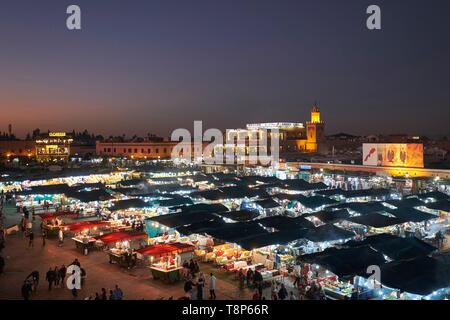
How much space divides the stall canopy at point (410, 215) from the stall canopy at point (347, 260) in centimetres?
576

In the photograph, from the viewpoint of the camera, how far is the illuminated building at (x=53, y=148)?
70.4 meters

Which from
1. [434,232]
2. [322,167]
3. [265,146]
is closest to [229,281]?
[434,232]

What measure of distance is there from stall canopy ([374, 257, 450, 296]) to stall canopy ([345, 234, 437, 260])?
131cm

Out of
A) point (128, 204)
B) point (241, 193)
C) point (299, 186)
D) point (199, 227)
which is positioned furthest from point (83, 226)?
point (299, 186)

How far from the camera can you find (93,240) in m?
14.4

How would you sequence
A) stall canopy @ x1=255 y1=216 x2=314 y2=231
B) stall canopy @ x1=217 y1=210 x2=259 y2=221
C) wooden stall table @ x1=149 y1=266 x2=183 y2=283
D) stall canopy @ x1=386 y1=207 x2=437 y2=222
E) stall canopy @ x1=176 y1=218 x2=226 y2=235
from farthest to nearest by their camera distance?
stall canopy @ x1=217 y1=210 x2=259 y2=221 → stall canopy @ x1=386 y1=207 x2=437 y2=222 → stall canopy @ x1=255 y1=216 x2=314 y2=231 → stall canopy @ x1=176 y1=218 x2=226 y2=235 → wooden stall table @ x1=149 y1=266 x2=183 y2=283

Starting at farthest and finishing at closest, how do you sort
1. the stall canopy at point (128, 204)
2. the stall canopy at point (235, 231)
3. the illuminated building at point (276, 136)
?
the illuminated building at point (276, 136) < the stall canopy at point (128, 204) < the stall canopy at point (235, 231)

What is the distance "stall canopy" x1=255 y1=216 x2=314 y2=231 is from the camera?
1411cm

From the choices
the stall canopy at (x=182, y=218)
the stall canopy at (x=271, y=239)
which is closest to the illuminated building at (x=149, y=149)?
the stall canopy at (x=182, y=218)

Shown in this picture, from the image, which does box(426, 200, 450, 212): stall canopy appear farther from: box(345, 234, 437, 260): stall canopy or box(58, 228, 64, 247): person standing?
box(58, 228, 64, 247): person standing

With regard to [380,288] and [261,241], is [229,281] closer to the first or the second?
[261,241]

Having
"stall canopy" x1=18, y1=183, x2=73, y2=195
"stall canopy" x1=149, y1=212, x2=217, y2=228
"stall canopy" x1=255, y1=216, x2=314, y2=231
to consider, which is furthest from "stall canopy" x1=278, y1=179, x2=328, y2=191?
"stall canopy" x1=18, y1=183, x2=73, y2=195

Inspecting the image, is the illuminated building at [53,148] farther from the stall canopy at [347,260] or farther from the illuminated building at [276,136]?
the stall canopy at [347,260]
